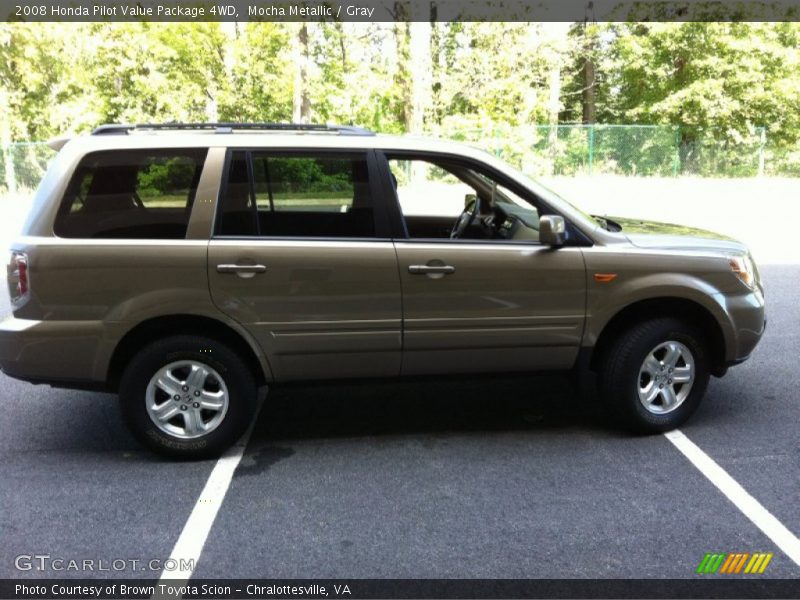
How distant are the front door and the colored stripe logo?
4.71 feet

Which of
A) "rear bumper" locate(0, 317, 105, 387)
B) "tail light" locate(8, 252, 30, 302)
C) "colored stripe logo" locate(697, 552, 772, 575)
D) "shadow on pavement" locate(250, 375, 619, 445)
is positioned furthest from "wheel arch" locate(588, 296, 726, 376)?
"tail light" locate(8, 252, 30, 302)

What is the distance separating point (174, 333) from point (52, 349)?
0.63m

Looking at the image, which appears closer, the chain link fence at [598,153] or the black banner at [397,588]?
the black banner at [397,588]

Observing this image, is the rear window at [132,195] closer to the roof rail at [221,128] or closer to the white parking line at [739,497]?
the roof rail at [221,128]

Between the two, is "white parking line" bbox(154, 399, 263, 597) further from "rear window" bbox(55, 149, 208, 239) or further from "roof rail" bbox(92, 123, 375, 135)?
"roof rail" bbox(92, 123, 375, 135)

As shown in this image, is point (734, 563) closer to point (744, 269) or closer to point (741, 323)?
point (741, 323)

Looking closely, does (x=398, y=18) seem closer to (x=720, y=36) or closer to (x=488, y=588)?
(x=720, y=36)

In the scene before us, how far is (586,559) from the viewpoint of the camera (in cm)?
293

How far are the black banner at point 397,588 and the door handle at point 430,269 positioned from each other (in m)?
1.67

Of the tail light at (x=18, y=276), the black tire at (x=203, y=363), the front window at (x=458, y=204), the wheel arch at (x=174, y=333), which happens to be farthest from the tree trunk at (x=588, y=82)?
the tail light at (x=18, y=276)

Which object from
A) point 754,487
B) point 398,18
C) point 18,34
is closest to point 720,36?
point 398,18

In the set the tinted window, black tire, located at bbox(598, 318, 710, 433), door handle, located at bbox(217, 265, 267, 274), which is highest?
the tinted window

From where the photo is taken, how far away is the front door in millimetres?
3869

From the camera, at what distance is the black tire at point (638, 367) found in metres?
4.07
